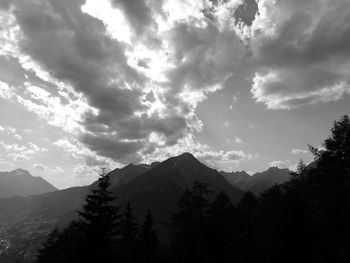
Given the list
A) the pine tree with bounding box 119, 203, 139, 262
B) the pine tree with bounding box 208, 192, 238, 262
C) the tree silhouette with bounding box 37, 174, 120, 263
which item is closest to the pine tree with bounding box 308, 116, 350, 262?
the pine tree with bounding box 208, 192, 238, 262

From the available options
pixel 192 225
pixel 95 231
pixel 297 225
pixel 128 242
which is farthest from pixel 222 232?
pixel 128 242

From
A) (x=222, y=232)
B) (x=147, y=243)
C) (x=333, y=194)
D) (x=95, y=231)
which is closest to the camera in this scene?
(x=333, y=194)

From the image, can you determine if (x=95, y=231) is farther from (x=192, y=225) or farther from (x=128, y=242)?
(x=128, y=242)

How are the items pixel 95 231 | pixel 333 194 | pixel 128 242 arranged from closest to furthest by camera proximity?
pixel 333 194 < pixel 95 231 < pixel 128 242

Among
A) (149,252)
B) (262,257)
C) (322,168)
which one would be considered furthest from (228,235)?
(322,168)

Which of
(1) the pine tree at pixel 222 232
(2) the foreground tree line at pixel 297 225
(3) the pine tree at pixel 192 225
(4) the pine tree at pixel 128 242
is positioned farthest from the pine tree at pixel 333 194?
(4) the pine tree at pixel 128 242

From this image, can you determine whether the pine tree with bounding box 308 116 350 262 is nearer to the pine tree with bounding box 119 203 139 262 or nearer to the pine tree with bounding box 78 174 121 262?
the pine tree with bounding box 78 174 121 262

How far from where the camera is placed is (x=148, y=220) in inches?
1855

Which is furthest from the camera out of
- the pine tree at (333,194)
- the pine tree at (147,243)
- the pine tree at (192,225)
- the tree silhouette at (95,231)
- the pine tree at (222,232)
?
the pine tree at (147,243)

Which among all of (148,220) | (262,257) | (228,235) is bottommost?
(262,257)

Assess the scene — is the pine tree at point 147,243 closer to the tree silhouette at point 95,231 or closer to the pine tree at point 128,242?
the pine tree at point 128,242

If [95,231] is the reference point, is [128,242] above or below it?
below

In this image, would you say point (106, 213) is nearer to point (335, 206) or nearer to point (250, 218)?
point (335, 206)

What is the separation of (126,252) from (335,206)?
28419 millimetres
